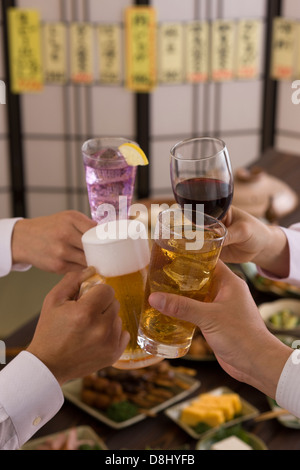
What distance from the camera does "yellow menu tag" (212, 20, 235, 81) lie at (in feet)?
16.0

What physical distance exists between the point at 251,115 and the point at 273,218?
221 centimetres

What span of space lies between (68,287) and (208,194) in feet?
1.18

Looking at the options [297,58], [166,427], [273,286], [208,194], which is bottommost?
Result: [166,427]

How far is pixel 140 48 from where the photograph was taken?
15.9 ft

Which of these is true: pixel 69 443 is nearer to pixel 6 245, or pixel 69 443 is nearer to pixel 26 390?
pixel 6 245

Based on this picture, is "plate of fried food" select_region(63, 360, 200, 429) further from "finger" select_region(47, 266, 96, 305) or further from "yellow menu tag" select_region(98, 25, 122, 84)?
"yellow menu tag" select_region(98, 25, 122, 84)

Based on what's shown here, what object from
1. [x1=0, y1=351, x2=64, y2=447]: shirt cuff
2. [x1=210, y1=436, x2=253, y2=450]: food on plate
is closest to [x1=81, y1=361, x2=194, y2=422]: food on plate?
[x1=210, y1=436, x2=253, y2=450]: food on plate

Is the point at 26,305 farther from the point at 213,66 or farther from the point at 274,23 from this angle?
the point at 274,23

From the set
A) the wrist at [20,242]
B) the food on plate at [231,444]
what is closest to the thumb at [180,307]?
the wrist at [20,242]

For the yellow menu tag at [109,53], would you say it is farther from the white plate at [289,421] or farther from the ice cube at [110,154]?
the ice cube at [110,154]

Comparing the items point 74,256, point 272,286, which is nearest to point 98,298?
point 74,256

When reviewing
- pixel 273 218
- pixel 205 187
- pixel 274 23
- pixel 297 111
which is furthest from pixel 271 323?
pixel 274 23

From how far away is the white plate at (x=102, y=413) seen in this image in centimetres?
212

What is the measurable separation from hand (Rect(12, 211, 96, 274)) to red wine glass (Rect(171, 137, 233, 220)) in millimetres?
276
